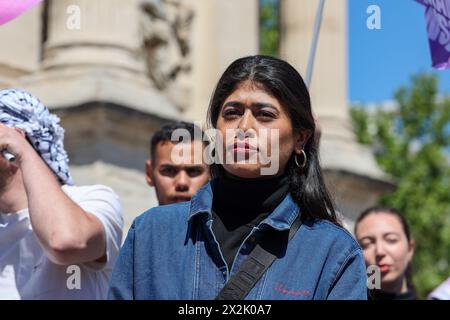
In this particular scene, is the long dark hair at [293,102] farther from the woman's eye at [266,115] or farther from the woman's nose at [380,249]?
the woman's nose at [380,249]

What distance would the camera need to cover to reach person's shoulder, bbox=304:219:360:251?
3.26 metres

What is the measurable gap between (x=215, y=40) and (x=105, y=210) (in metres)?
8.53

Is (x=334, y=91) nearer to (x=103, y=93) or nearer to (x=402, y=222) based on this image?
(x=103, y=93)

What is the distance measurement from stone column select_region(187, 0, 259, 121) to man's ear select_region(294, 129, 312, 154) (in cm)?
819

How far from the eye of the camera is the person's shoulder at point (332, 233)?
3.26 metres

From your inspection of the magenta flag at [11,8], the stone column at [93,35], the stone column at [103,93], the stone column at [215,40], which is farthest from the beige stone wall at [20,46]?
the magenta flag at [11,8]

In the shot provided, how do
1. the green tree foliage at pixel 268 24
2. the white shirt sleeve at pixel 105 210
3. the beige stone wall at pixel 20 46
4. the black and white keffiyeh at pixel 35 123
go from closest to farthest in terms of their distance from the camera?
the white shirt sleeve at pixel 105 210 → the black and white keffiyeh at pixel 35 123 → the beige stone wall at pixel 20 46 → the green tree foliage at pixel 268 24

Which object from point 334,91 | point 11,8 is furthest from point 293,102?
point 334,91

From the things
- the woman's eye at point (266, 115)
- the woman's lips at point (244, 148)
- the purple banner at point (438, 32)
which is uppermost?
the purple banner at point (438, 32)

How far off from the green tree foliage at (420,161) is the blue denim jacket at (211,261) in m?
19.5

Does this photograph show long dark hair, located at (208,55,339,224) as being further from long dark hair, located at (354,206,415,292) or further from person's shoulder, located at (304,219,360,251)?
long dark hair, located at (354,206,415,292)

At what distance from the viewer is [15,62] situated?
10234 mm

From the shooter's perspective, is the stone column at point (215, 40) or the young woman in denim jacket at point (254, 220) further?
the stone column at point (215, 40)

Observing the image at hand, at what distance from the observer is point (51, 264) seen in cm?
392
